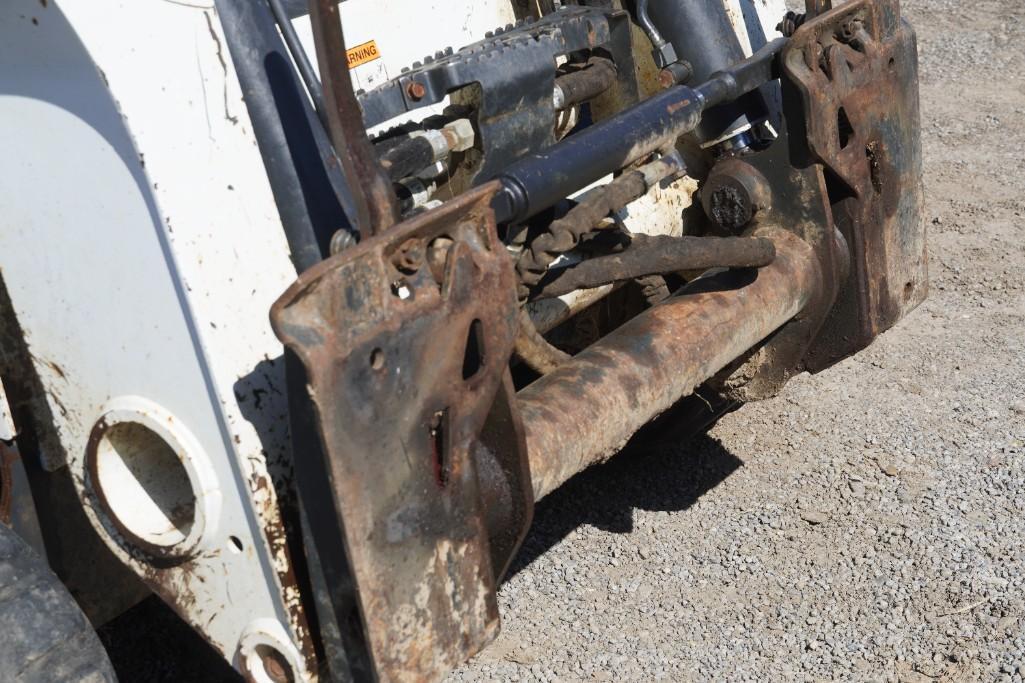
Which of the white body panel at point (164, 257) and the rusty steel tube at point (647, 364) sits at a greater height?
the white body panel at point (164, 257)

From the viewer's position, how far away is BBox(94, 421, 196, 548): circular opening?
1.85 m

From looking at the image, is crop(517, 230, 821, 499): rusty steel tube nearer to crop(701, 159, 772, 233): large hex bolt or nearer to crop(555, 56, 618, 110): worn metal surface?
crop(701, 159, 772, 233): large hex bolt

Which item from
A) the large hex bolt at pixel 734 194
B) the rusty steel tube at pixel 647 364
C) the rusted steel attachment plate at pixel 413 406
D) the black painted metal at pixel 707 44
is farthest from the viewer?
the black painted metal at pixel 707 44

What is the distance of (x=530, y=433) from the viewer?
189cm

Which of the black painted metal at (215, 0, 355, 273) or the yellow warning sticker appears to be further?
the yellow warning sticker

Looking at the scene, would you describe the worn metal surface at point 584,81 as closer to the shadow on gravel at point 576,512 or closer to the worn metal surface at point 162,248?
the worn metal surface at point 162,248

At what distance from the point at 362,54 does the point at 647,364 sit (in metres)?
0.70

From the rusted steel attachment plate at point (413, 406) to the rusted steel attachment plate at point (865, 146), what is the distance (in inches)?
34.3

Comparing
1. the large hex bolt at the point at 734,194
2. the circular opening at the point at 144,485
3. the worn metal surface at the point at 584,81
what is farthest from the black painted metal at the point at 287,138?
the large hex bolt at the point at 734,194

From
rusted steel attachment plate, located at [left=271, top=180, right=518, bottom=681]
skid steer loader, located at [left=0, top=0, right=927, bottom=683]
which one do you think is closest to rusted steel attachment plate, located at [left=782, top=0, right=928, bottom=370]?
skid steer loader, located at [left=0, top=0, right=927, bottom=683]

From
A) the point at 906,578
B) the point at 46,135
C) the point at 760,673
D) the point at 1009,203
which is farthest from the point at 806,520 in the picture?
the point at 1009,203

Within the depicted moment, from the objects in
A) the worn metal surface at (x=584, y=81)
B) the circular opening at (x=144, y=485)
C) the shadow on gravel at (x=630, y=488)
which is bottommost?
the shadow on gravel at (x=630, y=488)

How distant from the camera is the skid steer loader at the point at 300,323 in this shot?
63.9 inches

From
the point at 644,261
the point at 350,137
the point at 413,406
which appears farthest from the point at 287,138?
the point at 644,261
